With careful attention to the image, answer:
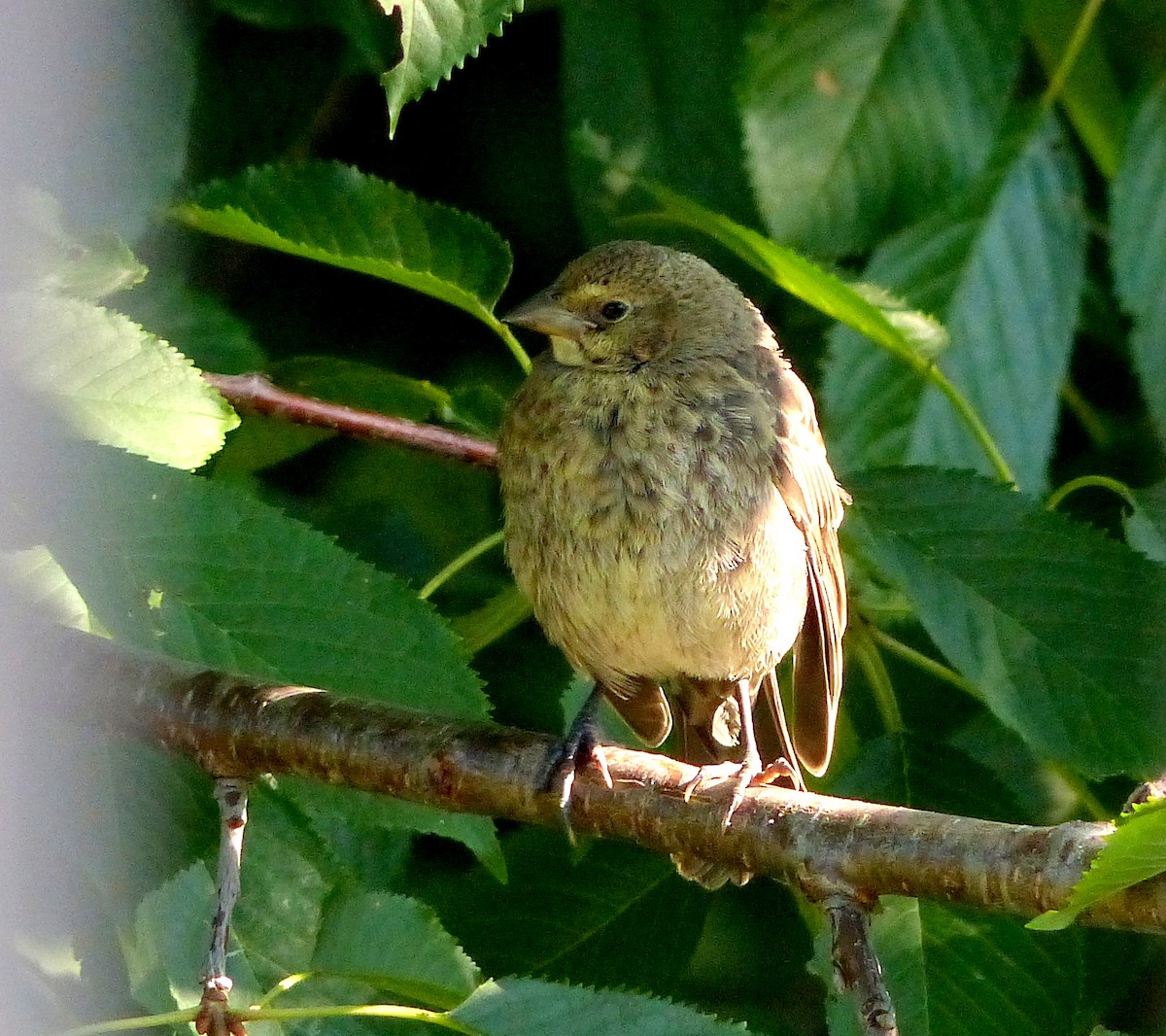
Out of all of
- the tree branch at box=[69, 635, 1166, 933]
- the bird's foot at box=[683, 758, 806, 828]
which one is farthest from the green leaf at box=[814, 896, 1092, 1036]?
the tree branch at box=[69, 635, 1166, 933]

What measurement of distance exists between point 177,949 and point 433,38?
1.29 metres

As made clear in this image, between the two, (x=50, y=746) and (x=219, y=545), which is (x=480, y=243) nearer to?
(x=219, y=545)

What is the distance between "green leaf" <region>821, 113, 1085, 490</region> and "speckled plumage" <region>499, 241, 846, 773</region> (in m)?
0.30

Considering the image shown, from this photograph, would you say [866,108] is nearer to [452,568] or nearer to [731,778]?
[452,568]

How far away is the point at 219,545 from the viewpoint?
2420mm

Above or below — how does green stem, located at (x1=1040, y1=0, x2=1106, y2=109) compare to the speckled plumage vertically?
above

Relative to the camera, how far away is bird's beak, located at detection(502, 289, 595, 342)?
3201mm

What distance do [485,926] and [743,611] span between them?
74 cm

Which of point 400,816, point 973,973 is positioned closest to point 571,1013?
point 400,816

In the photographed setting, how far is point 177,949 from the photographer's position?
7.57ft

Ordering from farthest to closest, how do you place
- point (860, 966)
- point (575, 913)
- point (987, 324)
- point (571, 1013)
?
point (987, 324) → point (575, 913) → point (571, 1013) → point (860, 966)

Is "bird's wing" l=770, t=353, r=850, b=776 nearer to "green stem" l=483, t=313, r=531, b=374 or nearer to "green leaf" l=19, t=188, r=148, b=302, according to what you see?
"green stem" l=483, t=313, r=531, b=374

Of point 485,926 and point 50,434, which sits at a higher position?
point 50,434

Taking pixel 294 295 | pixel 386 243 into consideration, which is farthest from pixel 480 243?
pixel 294 295
